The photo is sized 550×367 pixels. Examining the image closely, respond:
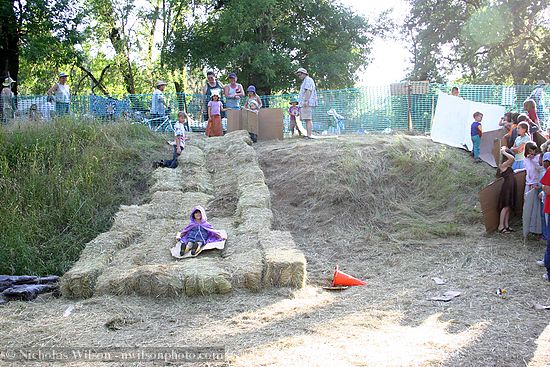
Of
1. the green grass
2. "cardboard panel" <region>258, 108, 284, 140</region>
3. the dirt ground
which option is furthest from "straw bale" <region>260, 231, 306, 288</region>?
"cardboard panel" <region>258, 108, 284, 140</region>

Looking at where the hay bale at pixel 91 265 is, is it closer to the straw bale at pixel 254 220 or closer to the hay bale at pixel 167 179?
the straw bale at pixel 254 220

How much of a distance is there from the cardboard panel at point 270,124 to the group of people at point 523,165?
499cm

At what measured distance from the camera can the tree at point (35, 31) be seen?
73.9 feet

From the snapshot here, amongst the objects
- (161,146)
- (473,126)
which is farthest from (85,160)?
(473,126)

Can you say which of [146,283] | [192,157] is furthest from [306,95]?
[146,283]

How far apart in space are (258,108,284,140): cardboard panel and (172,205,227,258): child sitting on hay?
571 centimetres

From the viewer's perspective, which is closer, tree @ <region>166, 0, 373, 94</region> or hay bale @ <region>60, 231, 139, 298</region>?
hay bale @ <region>60, 231, 139, 298</region>

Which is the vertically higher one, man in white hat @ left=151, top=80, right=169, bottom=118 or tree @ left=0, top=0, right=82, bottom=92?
tree @ left=0, top=0, right=82, bottom=92

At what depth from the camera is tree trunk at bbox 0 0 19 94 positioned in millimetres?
21923

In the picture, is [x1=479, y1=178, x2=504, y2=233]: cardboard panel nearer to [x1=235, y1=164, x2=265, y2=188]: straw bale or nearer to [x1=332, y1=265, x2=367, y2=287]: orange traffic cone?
[x1=332, y1=265, x2=367, y2=287]: orange traffic cone

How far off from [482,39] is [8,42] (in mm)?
21278

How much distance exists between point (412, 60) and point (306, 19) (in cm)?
942

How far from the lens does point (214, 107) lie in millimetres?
14258

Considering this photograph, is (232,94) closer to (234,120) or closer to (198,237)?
(234,120)
